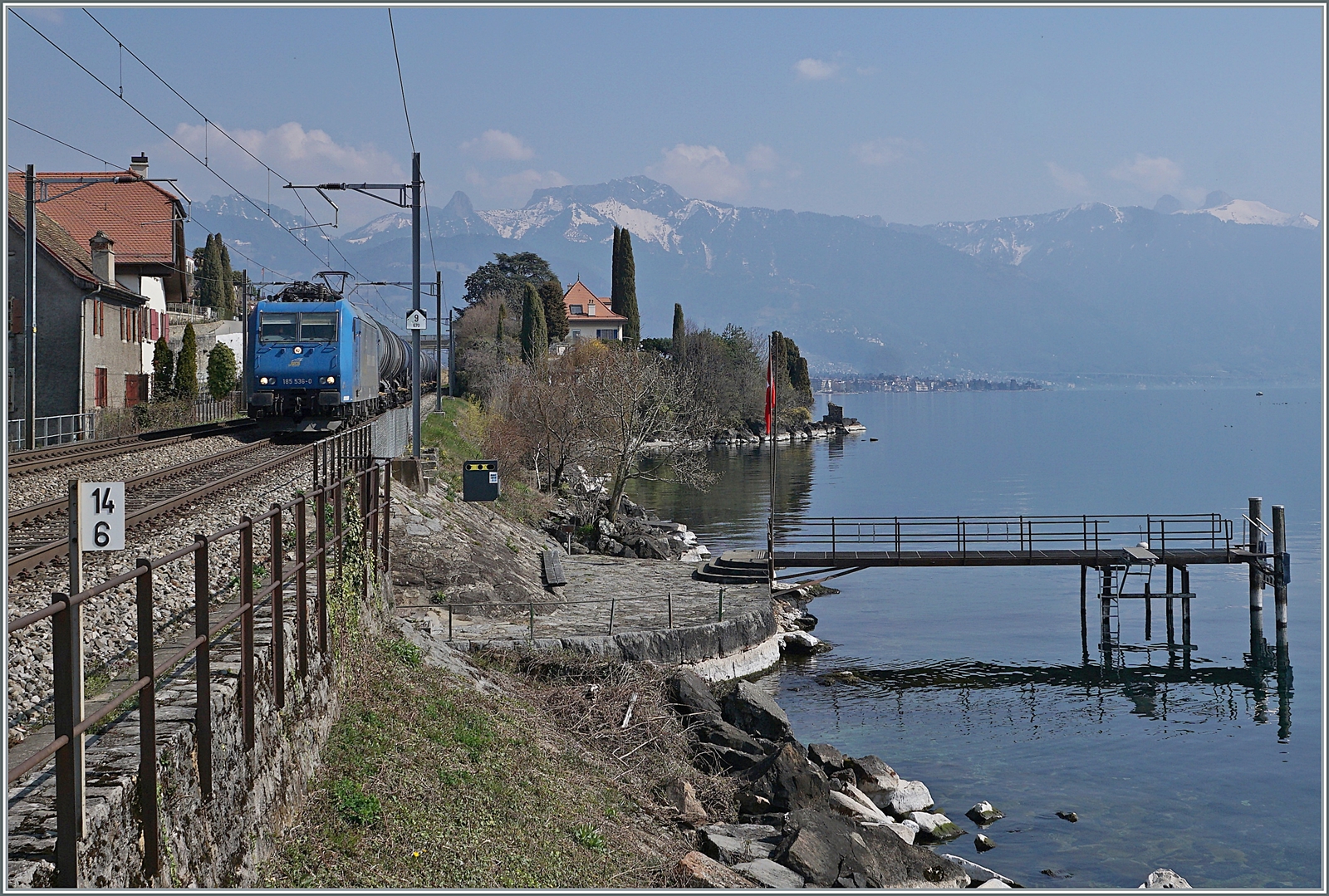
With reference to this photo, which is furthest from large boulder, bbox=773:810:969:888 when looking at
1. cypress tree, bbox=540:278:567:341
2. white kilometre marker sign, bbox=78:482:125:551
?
cypress tree, bbox=540:278:567:341

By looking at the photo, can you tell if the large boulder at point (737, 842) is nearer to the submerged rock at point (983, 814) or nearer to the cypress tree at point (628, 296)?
Result: the submerged rock at point (983, 814)

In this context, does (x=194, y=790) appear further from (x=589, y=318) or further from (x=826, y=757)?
(x=589, y=318)

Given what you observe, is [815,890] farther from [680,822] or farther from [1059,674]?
[1059,674]

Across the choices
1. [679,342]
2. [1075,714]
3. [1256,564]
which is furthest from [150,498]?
[679,342]

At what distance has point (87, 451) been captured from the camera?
942 inches

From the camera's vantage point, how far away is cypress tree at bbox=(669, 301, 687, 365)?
4373 inches

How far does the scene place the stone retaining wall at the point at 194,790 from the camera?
5.67 m

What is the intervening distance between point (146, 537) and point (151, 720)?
788cm

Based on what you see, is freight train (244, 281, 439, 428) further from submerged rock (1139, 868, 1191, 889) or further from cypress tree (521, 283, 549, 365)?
cypress tree (521, 283, 549, 365)

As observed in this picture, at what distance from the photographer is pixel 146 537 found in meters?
13.4

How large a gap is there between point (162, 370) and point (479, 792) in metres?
41.9

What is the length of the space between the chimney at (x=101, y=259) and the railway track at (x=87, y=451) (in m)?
15.2

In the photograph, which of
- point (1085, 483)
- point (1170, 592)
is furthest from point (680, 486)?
point (1170, 592)

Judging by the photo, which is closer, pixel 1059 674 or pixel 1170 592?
pixel 1059 674
